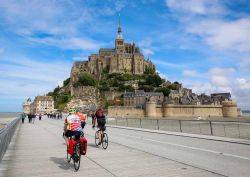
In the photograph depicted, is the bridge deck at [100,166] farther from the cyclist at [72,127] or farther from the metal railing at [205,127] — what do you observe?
the metal railing at [205,127]

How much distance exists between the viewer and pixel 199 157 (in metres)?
8.94

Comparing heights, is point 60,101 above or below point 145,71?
below

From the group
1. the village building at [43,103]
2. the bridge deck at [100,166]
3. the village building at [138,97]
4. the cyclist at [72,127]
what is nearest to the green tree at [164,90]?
the village building at [138,97]

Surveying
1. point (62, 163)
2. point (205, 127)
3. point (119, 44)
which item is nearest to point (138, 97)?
point (119, 44)

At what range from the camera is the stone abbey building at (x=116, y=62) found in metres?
137

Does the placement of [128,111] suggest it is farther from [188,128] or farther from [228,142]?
[228,142]

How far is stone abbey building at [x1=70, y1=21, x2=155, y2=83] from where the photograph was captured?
137 meters

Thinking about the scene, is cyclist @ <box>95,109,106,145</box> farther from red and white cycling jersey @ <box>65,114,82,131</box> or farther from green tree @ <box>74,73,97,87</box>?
green tree @ <box>74,73,97,87</box>

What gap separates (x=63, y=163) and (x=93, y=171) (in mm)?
1606

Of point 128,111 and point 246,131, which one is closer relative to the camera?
point 246,131

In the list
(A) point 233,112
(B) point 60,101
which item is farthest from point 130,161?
(B) point 60,101

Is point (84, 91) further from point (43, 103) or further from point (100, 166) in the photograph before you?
point (100, 166)

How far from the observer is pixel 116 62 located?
137250 millimetres

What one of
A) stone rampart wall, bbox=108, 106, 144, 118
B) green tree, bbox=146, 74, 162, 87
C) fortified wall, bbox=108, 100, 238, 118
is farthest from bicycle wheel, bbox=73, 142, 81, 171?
green tree, bbox=146, 74, 162, 87
